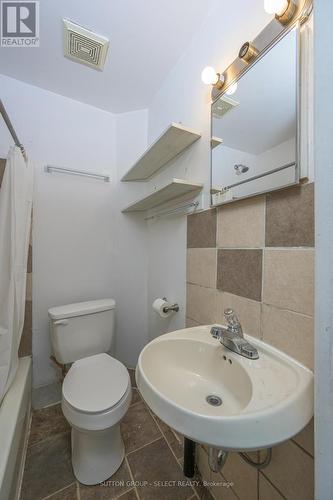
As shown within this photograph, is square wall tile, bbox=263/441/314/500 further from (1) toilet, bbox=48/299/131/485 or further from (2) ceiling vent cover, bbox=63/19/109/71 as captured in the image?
(2) ceiling vent cover, bbox=63/19/109/71

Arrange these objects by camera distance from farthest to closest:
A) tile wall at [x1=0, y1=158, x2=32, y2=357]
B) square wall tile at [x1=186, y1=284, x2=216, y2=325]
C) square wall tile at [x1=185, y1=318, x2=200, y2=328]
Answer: tile wall at [x1=0, y1=158, x2=32, y2=357] < square wall tile at [x1=185, y1=318, x2=200, y2=328] < square wall tile at [x1=186, y1=284, x2=216, y2=325]

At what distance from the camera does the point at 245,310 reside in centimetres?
84

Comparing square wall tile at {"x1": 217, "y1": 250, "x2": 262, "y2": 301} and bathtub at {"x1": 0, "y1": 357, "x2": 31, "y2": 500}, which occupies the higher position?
square wall tile at {"x1": 217, "y1": 250, "x2": 262, "y2": 301}

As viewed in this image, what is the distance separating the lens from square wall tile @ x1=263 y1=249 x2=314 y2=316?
0.62m

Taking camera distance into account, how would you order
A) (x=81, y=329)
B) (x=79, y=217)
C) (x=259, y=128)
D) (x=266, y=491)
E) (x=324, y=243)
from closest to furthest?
(x=324, y=243) → (x=266, y=491) → (x=259, y=128) → (x=81, y=329) → (x=79, y=217)

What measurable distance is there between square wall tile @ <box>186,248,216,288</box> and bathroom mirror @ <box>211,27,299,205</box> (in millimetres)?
265

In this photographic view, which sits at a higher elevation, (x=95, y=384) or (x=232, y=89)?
(x=232, y=89)

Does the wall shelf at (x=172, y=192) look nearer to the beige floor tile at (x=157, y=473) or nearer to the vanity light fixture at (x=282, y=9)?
the vanity light fixture at (x=282, y=9)

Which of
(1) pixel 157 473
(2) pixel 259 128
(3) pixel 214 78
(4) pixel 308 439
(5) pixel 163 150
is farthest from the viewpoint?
(5) pixel 163 150

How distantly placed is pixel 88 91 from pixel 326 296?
196 centimetres

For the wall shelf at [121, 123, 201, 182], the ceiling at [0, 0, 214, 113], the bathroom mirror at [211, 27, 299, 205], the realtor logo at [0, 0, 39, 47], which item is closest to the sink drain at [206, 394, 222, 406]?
the bathroom mirror at [211, 27, 299, 205]

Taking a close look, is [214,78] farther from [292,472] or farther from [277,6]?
[292,472]

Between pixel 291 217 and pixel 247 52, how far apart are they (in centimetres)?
69

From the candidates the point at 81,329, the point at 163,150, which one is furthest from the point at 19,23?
the point at 81,329
